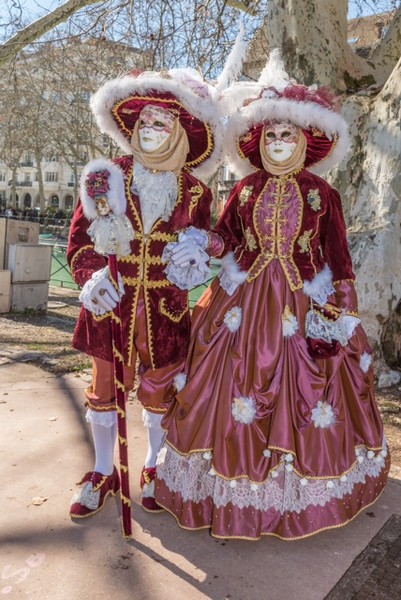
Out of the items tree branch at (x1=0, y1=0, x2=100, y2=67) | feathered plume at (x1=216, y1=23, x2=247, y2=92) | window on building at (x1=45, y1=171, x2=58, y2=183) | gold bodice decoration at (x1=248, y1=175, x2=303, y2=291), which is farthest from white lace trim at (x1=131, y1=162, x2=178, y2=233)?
window on building at (x1=45, y1=171, x2=58, y2=183)

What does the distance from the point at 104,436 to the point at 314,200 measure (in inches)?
59.5

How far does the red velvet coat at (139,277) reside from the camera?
2525mm

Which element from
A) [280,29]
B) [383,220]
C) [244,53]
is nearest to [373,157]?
[383,220]

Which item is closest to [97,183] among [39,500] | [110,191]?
[110,191]

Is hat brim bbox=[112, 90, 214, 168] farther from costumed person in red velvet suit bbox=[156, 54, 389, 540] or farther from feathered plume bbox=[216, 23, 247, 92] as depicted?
feathered plume bbox=[216, 23, 247, 92]

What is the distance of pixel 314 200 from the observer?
2611mm

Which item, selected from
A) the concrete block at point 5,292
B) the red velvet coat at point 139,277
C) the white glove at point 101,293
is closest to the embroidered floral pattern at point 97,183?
the red velvet coat at point 139,277

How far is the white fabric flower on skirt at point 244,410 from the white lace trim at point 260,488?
23 cm

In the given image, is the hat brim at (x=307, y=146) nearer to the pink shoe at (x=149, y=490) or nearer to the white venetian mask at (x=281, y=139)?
the white venetian mask at (x=281, y=139)

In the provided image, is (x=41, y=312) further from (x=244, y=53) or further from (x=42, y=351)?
(x=244, y=53)

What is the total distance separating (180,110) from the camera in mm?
2539

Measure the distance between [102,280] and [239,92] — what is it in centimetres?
115

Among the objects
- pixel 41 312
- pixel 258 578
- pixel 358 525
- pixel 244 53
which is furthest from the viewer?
pixel 41 312

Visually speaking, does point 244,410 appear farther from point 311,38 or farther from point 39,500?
point 311,38
